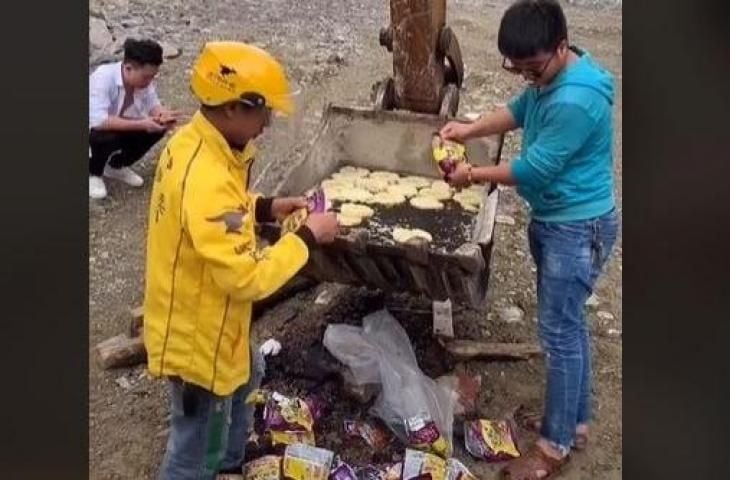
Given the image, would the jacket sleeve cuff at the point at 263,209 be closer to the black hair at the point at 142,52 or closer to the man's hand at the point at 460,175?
the man's hand at the point at 460,175

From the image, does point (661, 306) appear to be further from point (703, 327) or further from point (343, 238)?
point (343, 238)

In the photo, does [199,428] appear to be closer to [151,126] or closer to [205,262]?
[205,262]

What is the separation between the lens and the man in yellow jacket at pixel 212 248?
119 cm

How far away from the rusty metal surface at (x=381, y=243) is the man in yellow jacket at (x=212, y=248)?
16 centimetres

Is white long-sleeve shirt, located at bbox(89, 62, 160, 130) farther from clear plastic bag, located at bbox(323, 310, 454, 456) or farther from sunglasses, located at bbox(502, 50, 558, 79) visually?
sunglasses, located at bbox(502, 50, 558, 79)

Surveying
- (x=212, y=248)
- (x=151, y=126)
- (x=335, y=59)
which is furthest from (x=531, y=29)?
(x=335, y=59)

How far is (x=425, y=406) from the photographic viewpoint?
5.59 feet

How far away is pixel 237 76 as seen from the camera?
1.18 meters

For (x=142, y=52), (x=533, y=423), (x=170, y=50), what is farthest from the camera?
(x=170, y=50)

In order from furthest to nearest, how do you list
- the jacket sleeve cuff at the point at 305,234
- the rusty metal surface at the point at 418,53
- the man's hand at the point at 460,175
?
1. the rusty metal surface at the point at 418,53
2. the man's hand at the point at 460,175
3. the jacket sleeve cuff at the point at 305,234

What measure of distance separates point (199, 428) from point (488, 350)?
2.18ft

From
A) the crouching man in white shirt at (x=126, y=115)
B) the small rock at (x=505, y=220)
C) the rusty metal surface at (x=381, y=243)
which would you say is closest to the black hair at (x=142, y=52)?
the crouching man in white shirt at (x=126, y=115)

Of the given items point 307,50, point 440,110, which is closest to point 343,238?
point 440,110

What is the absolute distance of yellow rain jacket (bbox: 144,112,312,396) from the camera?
3.94 ft
